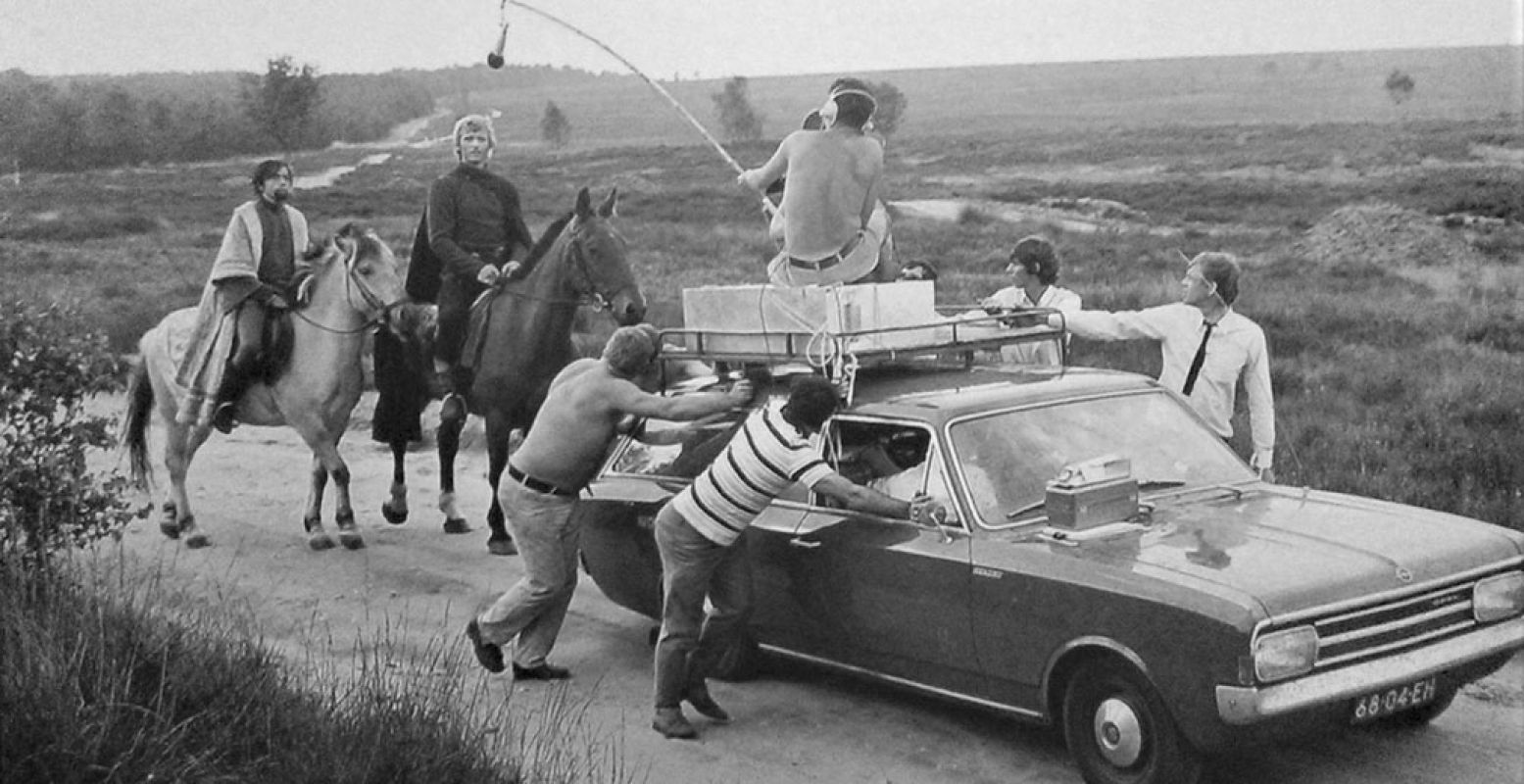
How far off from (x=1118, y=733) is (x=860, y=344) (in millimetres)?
2385

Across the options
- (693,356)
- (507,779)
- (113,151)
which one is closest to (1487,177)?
(113,151)

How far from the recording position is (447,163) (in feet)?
208

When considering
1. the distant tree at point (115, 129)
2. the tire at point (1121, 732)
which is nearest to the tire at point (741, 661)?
the tire at point (1121, 732)

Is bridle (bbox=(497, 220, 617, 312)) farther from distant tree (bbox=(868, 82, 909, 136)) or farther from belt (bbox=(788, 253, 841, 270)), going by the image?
distant tree (bbox=(868, 82, 909, 136))

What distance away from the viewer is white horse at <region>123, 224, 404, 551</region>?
1196 cm

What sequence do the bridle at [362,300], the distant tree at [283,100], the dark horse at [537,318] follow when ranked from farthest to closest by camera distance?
the distant tree at [283,100]
the bridle at [362,300]
the dark horse at [537,318]

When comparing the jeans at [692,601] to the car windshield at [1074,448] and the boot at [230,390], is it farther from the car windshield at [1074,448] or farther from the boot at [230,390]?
the boot at [230,390]

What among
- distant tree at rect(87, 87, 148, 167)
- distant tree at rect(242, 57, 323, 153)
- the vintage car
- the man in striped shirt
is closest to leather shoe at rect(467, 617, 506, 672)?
the vintage car

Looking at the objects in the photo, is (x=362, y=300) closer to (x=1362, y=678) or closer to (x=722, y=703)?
(x=722, y=703)

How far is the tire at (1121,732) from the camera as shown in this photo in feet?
19.3

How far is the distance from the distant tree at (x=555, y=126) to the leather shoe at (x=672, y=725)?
235 feet

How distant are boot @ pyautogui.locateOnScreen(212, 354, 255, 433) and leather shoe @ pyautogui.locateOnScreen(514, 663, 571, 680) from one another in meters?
4.78

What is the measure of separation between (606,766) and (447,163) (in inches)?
2319

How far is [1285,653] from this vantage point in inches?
223
